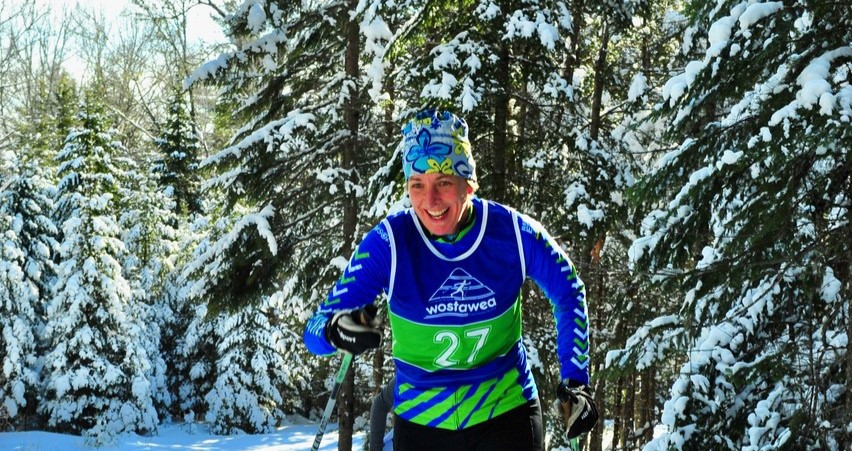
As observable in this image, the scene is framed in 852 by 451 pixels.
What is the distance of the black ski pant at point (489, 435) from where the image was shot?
11.2ft

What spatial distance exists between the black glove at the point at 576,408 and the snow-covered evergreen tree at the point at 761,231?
185 cm

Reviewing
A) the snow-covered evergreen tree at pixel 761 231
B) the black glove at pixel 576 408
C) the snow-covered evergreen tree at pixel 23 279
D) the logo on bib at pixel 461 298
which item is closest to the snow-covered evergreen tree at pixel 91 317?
the snow-covered evergreen tree at pixel 23 279

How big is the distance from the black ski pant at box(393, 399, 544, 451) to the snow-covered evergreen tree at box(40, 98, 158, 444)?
21.4m

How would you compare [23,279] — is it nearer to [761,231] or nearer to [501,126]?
[501,126]

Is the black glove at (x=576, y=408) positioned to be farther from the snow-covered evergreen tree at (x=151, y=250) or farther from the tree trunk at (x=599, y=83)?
the snow-covered evergreen tree at (x=151, y=250)

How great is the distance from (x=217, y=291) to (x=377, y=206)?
16.0 feet

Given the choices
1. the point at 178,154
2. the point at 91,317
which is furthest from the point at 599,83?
the point at 178,154

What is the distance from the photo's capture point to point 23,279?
24.3m

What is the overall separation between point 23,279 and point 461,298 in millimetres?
23631

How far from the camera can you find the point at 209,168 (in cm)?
1479

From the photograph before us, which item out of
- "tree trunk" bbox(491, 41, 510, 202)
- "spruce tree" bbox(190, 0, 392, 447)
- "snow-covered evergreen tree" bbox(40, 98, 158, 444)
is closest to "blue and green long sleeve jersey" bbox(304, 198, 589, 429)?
"tree trunk" bbox(491, 41, 510, 202)

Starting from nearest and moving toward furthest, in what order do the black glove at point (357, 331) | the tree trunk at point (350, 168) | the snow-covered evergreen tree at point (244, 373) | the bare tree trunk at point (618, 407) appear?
the black glove at point (357, 331), the tree trunk at point (350, 168), the bare tree trunk at point (618, 407), the snow-covered evergreen tree at point (244, 373)

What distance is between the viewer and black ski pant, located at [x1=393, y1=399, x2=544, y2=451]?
343 cm

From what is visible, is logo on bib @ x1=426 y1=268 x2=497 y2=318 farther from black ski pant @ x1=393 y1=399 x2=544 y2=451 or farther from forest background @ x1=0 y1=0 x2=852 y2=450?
forest background @ x1=0 y1=0 x2=852 y2=450
